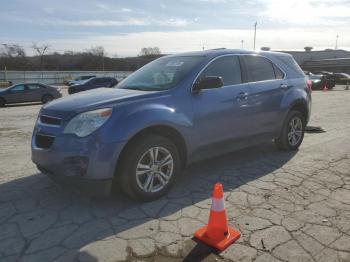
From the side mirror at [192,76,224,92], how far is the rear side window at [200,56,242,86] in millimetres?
253

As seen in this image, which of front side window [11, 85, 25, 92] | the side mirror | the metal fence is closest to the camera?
the side mirror

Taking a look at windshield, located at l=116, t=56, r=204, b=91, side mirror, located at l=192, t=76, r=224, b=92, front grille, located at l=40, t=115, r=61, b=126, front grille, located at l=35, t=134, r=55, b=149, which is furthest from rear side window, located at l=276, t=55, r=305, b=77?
front grille, located at l=35, t=134, r=55, b=149

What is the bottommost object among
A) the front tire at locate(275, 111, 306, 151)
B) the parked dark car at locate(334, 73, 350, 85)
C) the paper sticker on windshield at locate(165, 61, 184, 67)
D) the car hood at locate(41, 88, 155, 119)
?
the front tire at locate(275, 111, 306, 151)

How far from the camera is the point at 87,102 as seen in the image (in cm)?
408

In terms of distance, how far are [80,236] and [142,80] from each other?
8.17 ft

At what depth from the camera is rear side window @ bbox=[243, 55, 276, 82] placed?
5.53 m

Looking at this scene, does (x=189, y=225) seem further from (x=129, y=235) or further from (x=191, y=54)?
(x=191, y=54)

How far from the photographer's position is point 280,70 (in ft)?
20.2

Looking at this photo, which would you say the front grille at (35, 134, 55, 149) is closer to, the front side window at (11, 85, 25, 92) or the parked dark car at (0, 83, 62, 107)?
the parked dark car at (0, 83, 62, 107)

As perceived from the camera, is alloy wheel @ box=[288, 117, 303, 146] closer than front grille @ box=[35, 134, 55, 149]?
No

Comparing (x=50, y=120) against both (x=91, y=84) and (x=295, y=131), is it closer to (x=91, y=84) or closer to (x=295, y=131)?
(x=295, y=131)

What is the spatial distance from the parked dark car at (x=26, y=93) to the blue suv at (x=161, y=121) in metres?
16.0

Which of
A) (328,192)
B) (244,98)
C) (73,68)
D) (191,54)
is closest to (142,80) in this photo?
(191,54)

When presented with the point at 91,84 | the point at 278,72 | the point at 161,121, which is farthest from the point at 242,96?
the point at 91,84
